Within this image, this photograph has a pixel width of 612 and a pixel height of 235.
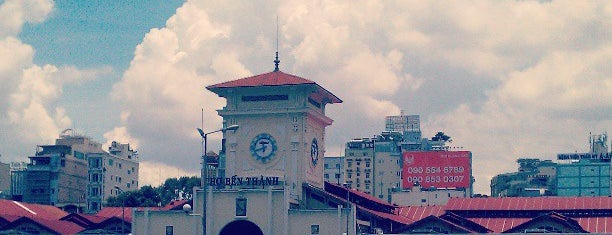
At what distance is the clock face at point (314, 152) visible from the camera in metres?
121

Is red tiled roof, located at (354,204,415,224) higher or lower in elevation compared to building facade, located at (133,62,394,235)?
lower

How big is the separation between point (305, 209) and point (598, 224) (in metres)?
31.4

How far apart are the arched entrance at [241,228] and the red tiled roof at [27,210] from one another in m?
37.6

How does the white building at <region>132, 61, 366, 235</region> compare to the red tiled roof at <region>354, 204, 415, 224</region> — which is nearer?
the white building at <region>132, 61, 366, 235</region>

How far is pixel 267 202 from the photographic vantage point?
363ft

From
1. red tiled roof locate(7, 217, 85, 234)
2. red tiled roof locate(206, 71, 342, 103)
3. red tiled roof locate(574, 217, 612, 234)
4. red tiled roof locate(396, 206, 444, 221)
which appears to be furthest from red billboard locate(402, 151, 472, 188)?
red tiled roof locate(7, 217, 85, 234)

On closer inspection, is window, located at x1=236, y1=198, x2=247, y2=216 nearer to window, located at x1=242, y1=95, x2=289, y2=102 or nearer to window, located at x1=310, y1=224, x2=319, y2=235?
window, located at x1=310, y1=224, x2=319, y2=235

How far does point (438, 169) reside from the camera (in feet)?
590

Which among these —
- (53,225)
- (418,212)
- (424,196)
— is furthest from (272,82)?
(424,196)

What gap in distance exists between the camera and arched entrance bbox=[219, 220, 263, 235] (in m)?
112

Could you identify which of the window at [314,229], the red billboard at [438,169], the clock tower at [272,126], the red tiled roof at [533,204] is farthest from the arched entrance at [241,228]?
the red billboard at [438,169]

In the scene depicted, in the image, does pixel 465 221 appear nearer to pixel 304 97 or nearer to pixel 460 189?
pixel 304 97

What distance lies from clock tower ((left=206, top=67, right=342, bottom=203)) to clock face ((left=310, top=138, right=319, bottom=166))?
1208 mm

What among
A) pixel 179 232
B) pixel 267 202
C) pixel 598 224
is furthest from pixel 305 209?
pixel 598 224
